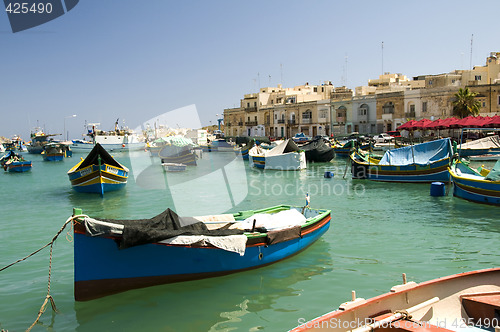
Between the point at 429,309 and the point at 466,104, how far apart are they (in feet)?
160

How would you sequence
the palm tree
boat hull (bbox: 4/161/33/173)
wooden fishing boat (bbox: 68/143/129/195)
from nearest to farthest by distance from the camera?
1. wooden fishing boat (bbox: 68/143/129/195)
2. boat hull (bbox: 4/161/33/173)
3. the palm tree

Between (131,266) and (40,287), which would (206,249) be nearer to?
(131,266)

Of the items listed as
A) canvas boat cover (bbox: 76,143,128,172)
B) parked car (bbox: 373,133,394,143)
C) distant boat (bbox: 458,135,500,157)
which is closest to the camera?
canvas boat cover (bbox: 76,143,128,172)

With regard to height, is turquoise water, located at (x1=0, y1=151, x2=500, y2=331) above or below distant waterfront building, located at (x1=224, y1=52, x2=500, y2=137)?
below

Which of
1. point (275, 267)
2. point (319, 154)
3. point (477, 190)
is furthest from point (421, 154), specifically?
point (319, 154)

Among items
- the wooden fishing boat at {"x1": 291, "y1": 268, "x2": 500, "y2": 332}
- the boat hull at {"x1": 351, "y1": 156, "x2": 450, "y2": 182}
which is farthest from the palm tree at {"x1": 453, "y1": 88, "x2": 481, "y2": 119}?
the wooden fishing boat at {"x1": 291, "y1": 268, "x2": 500, "y2": 332}

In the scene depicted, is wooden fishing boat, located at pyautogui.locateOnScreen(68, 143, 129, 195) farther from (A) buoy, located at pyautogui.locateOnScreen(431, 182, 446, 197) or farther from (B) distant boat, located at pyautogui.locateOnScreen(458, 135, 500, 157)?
(B) distant boat, located at pyautogui.locateOnScreen(458, 135, 500, 157)

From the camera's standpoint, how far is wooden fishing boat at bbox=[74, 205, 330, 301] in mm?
8258

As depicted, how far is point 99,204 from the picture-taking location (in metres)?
21.4

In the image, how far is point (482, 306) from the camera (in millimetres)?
6320

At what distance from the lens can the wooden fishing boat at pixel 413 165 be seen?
23.3 meters

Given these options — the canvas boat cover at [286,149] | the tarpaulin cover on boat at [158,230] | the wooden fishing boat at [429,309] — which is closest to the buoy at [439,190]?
the tarpaulin cover on boat at [158,230]

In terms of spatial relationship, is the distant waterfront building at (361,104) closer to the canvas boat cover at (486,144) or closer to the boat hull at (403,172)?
the canvas boat cover at (486,144)

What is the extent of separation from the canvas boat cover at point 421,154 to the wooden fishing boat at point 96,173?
16.6m
